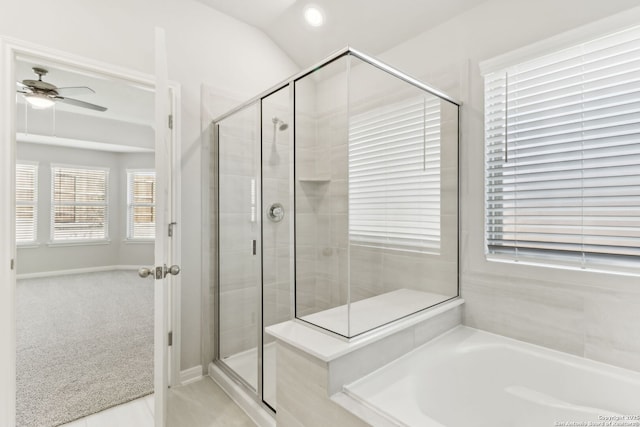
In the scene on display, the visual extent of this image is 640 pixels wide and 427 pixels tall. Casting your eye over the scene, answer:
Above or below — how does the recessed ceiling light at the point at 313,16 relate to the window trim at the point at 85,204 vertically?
above

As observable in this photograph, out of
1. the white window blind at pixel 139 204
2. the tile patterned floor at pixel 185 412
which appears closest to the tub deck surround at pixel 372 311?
the tile patterned floor at pixel 185 412

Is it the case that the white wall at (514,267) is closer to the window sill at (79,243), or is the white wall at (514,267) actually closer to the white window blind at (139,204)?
the white window blind at (139,204)

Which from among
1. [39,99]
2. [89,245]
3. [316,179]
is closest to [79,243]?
[89,245]

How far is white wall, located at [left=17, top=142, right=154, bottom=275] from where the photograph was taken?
211 inches

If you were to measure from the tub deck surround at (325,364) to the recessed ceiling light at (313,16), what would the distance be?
2111 mm

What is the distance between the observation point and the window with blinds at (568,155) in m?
1.38

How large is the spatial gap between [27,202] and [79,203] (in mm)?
709

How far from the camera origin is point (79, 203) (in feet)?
19.0

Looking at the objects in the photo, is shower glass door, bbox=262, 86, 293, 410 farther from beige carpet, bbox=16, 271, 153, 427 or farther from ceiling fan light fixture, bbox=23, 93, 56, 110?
ceiling fan light fixture, bbox=23, 93, 56, 110

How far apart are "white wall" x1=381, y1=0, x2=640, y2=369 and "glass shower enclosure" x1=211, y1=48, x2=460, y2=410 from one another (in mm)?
123

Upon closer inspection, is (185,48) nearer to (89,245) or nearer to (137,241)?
(137,241)

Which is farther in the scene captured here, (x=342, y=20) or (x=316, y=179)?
(x=342, y=20)

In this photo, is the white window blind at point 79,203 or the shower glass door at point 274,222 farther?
the white window blind at point 79,203

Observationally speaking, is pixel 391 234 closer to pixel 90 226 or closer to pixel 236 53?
pixel 236 53
